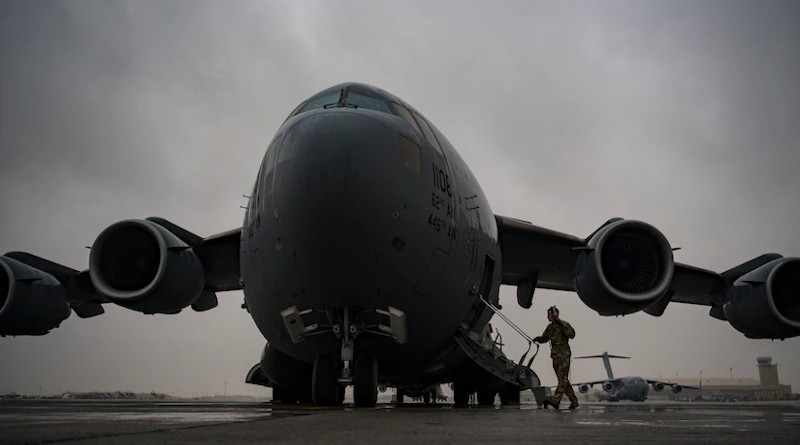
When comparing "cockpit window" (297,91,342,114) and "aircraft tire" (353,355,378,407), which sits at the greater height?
"cockpit window" (297,91,342,114)

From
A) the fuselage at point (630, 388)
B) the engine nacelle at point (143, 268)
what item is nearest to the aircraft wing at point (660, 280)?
the engine nacelle at point (143, 268)

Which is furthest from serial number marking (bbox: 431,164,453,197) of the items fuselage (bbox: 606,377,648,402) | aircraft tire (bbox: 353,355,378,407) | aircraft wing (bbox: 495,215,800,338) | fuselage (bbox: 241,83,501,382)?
fuselage (bbox: 606,377,648,402)

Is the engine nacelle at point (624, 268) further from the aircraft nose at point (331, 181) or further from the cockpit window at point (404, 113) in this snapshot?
the aircraft nose at point (331, 181)

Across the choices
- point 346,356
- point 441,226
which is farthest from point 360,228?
point 346,356

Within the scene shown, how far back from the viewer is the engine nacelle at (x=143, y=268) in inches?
325

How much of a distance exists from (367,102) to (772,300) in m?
6.43

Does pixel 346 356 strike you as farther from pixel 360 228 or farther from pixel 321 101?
pixel 321 101

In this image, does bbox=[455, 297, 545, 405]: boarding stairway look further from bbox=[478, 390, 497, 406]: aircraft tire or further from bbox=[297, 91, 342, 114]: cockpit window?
bbox=[297, 91, 342, 114]: cockpit window

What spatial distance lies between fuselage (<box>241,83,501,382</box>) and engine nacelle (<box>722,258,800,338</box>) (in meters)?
4.54

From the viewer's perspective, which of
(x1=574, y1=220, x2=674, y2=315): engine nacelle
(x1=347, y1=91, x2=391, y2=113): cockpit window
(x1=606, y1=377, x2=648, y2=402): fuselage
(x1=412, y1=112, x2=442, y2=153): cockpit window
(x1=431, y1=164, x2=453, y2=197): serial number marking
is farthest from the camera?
(x1=606, y1=377, x2=648, y2=402): fuselage

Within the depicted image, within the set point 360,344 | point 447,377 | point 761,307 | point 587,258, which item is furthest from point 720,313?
point 360,344

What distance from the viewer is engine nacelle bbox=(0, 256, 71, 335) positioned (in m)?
9.08

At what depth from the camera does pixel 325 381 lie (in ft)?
23.3

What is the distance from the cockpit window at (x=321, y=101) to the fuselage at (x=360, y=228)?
0.03 m
